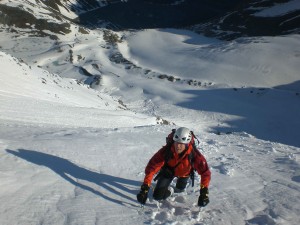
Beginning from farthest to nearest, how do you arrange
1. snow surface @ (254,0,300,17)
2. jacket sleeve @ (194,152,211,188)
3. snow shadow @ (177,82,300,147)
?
snow surface @ (254,0,300,17)
snow shadow @ (177,82,300,147)
jacket sleeve @ (194,152,211,188)

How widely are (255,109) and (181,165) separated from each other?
31606mm

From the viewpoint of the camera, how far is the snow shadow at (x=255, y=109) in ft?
101

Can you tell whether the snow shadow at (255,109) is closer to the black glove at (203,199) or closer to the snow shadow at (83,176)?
the snow shadow at (83,176)

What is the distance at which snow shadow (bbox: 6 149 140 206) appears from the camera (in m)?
5.90

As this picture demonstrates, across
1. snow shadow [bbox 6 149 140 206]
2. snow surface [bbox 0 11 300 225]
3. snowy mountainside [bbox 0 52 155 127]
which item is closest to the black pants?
snow surface [bbox 0 11 300 225]

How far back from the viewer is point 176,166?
567 cm

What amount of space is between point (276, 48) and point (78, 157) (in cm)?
4849

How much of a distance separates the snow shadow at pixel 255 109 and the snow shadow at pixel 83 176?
24174mm

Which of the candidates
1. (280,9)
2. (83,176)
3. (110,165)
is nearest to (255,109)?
(110,165)

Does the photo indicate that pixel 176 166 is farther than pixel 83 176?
No

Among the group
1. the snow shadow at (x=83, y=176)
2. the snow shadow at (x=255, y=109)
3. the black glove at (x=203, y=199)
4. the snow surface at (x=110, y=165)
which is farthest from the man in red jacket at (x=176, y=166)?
the snow shadow at (x=255, y=109)

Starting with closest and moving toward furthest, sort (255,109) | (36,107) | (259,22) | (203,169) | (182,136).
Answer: (182,136), (203,169), (36,107), (255,109), (259,22)

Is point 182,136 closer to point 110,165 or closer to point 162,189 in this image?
point 162,189

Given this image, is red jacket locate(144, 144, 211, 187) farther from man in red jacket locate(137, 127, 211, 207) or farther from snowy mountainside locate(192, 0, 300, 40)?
snowy mountainside locate(192, 0, 300, 40)
